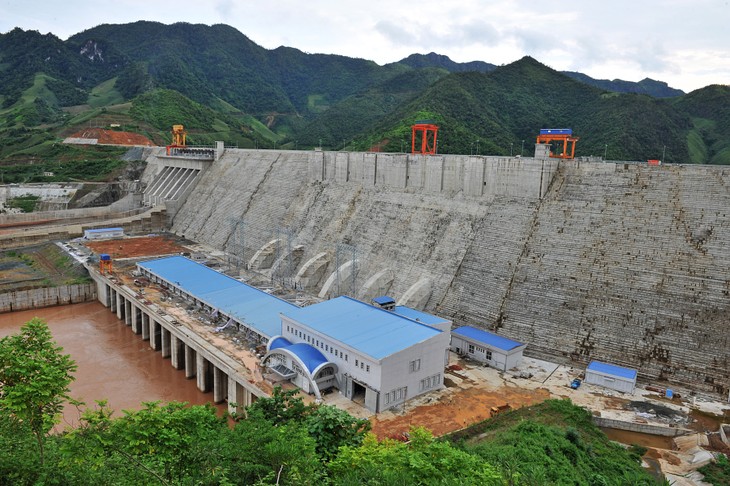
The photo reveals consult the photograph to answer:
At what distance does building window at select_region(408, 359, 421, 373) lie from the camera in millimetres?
28734

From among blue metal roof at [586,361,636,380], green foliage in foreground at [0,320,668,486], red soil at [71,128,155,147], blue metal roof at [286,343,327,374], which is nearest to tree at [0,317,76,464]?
green foliage in foreground at [0,320,668,486]

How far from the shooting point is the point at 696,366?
30.2 meters

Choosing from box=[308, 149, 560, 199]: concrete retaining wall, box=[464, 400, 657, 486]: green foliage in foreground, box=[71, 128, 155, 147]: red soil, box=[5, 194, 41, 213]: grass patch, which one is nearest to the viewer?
box=[464, 400, 657, 486]: green foliage in foreground

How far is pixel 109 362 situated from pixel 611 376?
117 ft

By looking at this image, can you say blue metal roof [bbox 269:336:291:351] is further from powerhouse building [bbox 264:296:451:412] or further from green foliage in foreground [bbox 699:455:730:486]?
green foliage in foreground [bbox 699:455:730:486]

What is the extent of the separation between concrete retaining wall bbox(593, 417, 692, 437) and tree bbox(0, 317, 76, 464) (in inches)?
989

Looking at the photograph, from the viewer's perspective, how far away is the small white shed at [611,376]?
29.8 metres

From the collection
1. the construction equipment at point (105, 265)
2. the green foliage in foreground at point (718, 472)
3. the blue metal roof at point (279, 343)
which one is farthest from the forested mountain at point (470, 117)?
the green foliage in foreground at point (718, 472)

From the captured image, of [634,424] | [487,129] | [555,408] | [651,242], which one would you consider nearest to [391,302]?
[555,408]

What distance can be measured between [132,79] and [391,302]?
181m

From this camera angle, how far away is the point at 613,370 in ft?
100

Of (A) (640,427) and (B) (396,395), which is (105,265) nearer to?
(B) (396,395)

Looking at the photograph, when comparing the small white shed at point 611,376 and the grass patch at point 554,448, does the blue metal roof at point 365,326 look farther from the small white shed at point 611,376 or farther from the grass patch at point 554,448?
the small white shed at point 611,376

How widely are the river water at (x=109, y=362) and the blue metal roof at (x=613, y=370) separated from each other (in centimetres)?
2402
